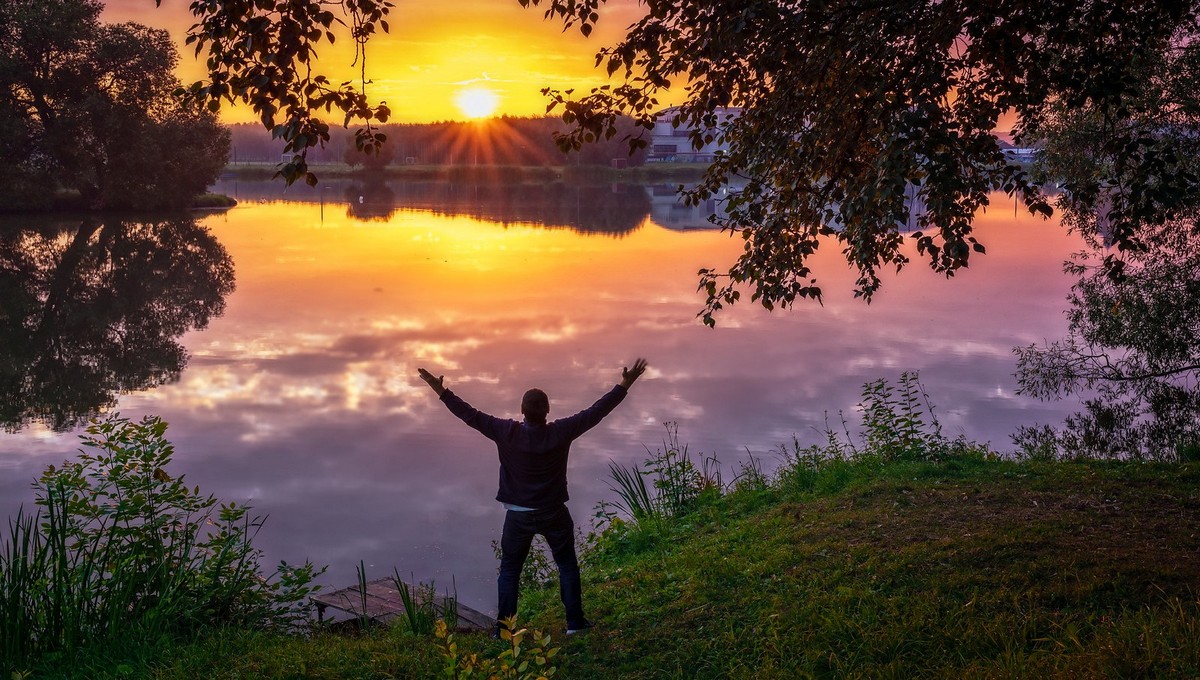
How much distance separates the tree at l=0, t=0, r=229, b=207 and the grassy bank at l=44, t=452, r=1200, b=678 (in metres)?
60.5

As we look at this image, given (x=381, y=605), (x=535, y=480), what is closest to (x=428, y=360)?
(x=381, y=605)

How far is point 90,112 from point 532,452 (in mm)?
63412

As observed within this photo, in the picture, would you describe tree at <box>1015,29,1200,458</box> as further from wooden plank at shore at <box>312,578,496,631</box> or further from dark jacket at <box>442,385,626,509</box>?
dark jacket at <box>442,385,626,509</box>

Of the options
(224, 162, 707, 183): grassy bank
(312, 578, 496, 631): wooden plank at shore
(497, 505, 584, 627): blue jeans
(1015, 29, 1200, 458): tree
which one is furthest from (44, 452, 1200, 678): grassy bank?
(224, 162, 707, 183): grassy bank

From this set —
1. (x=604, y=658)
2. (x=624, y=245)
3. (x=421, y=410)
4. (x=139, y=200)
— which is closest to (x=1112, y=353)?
(x=421, y=410)

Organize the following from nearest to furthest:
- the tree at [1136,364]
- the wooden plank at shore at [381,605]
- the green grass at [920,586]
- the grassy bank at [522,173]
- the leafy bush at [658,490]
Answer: the green grass at [920,586] → the wooden plank at shore at [381,605] → the leafy bush at [658,490] → the tree at [1136,364] → the grassy bank at [522,173]

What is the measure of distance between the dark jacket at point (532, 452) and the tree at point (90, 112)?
2388 inches

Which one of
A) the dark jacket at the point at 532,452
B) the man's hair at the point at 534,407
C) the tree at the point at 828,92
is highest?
the tree at the point at 828,92

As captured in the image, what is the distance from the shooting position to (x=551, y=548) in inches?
294

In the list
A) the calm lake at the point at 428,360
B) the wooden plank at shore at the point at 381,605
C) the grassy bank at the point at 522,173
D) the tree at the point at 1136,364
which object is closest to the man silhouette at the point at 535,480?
the wooden plank at shore at the point at 381,605

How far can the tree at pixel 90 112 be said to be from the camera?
58.5 meters

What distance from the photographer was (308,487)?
13.4m

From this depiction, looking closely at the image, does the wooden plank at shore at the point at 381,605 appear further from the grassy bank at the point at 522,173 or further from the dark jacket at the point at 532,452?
the grassy bank at the point at 522,173

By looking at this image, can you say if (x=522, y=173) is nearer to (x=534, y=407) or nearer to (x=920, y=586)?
(x=534, y=407)
